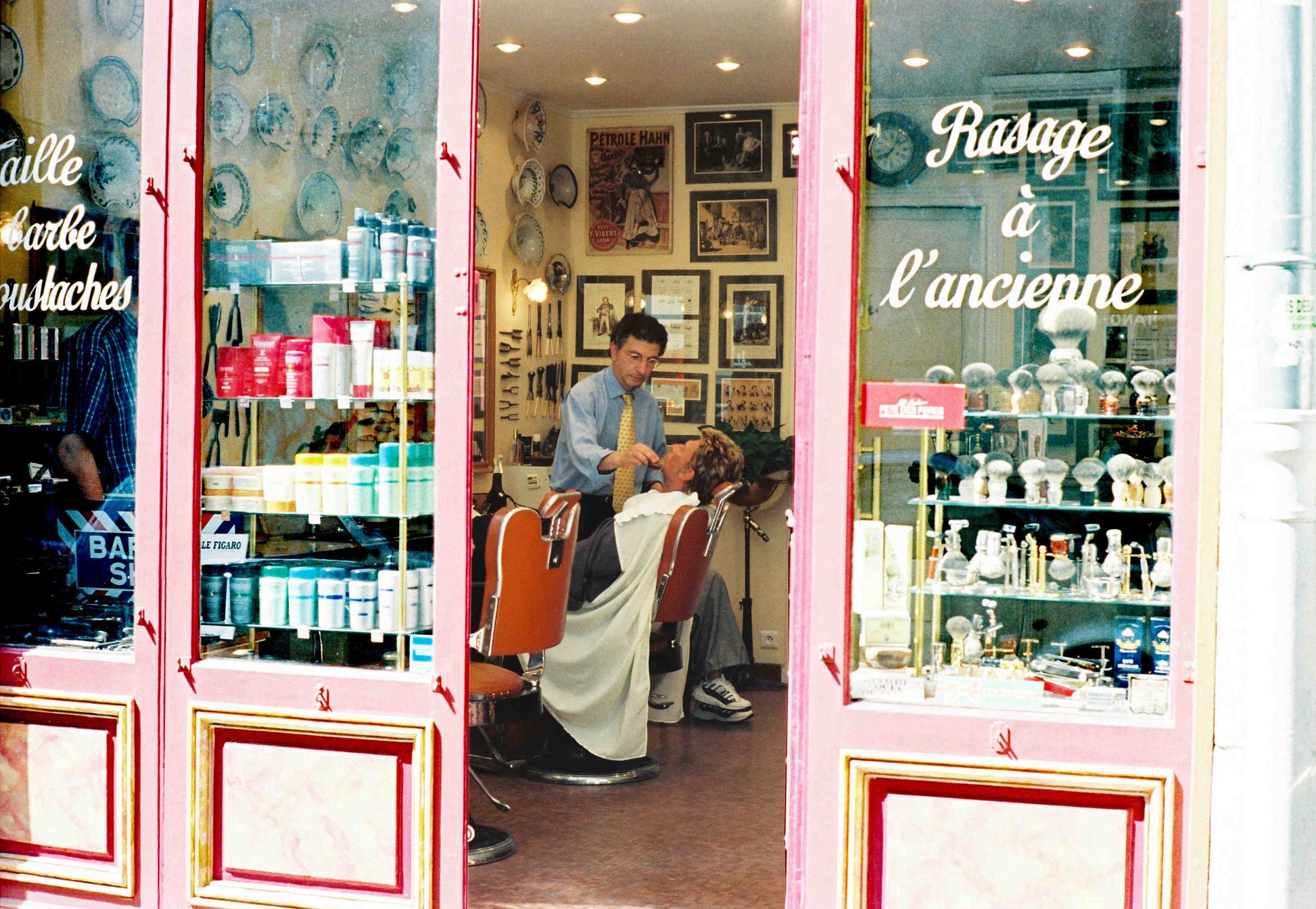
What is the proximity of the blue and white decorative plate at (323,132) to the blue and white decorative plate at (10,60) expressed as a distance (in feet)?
2.86

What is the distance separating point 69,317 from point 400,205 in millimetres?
1007

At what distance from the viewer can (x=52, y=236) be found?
3.59 metres

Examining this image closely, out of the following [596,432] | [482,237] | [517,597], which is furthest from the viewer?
[482,237]

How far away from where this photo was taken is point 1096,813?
2863mm

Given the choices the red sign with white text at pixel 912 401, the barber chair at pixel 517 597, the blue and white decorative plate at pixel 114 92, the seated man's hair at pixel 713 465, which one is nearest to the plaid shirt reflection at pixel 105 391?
the blue and white decorative plate at pixel 114 92

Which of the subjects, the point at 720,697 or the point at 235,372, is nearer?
the point at 235,372

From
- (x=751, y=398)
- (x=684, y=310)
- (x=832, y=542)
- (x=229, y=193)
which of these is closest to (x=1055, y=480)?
(x=832, y=542)

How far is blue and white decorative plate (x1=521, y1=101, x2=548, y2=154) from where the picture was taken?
23.7ft

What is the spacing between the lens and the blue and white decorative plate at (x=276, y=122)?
3.42m

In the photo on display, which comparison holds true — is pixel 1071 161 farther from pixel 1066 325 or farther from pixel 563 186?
pixel 563 186

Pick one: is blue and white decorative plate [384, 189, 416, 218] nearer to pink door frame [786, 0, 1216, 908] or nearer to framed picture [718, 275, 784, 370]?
pink door frame [786, 0, 1216, 908]

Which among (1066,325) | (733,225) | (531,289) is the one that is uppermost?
(733,225)

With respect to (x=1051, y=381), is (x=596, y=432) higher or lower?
lower

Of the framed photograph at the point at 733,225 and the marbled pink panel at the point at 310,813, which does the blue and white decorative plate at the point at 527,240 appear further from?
the marbled pink panel at the point at 310,813
